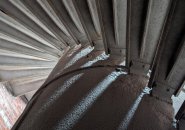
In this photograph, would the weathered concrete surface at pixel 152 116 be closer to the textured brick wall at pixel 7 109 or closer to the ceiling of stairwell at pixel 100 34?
the ceiling of stairwell at pixel 100 34

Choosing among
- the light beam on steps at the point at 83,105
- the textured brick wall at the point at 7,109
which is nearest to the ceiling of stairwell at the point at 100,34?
the light beam on steps at the point at 83,105

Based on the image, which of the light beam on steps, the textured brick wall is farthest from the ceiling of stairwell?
the textured brick wall

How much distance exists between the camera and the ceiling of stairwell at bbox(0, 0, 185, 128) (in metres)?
1.69

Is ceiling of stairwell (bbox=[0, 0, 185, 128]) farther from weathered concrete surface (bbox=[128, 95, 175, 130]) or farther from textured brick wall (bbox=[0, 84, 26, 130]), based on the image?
textured brick wall (bbox=[0, 84, 26, 130])

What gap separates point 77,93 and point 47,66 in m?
2.81

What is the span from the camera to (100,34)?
2.80 metres

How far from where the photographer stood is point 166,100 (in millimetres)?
1762

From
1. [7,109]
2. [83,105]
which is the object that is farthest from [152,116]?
[7,109]

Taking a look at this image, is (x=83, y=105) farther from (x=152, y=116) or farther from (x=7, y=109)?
(x=7, y=109)

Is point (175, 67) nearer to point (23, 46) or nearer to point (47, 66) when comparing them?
point (23, 46)

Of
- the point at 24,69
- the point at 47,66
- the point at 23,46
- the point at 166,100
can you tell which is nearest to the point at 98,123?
the point at 166,100

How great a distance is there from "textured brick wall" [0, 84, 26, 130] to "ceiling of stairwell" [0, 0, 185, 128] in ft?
1.41

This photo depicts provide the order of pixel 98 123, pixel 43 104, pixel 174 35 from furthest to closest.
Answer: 1. pixel 43 104
2. pixel 174 35
3. pixel 98 123

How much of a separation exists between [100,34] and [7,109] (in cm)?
293
